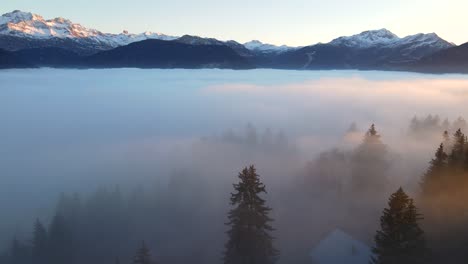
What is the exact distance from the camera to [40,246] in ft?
149

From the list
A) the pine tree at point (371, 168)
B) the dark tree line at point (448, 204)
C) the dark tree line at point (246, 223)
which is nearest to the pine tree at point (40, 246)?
the dark tree line at point (246, 223)

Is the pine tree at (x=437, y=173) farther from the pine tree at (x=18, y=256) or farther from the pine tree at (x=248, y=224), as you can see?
the pine tree at (x=18, y=256)

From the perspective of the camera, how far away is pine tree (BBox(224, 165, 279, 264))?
2630 cm

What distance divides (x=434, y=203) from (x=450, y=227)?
10.7 ft

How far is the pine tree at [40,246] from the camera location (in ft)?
147

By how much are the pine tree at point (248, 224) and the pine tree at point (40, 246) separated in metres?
27.6

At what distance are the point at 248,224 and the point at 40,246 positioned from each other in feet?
102

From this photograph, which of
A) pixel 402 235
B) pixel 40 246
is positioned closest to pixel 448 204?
pixel 402 235

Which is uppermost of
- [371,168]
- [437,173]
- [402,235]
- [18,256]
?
[402,235]

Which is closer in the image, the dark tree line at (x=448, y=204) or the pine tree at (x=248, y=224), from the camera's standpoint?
the pine tree at (x=248, y=224)

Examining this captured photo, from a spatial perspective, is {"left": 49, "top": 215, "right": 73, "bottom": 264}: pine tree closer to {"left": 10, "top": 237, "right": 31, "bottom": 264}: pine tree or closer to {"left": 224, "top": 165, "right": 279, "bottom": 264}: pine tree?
{"left": 10, "top": 237, "right": 31, "bottom": 264}: pine tree

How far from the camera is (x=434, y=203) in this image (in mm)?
41281

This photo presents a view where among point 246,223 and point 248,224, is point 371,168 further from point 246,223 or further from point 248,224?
point 246,223

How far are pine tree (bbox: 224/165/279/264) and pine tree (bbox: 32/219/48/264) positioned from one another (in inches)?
1086
